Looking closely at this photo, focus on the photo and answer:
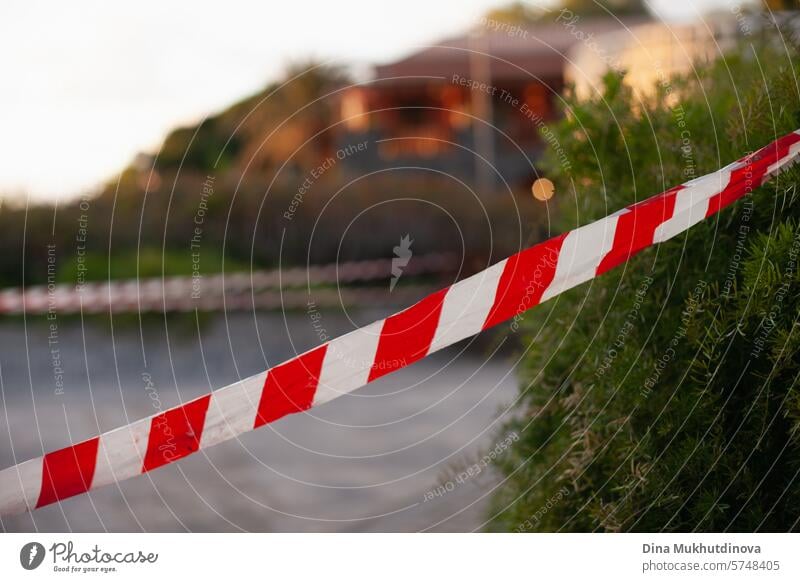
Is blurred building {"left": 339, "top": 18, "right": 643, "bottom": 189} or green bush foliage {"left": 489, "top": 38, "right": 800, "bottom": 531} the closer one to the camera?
green bush foliage {"left": 489, "top": 38, "right": 800, "bottom": 531}

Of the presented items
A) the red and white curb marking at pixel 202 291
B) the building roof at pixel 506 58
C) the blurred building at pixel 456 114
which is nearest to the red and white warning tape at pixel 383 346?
the red and white curb marking at pixel 202 291

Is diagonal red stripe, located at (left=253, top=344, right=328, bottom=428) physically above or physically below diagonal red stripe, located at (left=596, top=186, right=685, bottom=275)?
below

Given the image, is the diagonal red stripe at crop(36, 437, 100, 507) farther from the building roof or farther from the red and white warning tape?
the building roof

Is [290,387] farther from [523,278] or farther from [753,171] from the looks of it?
[753,171]

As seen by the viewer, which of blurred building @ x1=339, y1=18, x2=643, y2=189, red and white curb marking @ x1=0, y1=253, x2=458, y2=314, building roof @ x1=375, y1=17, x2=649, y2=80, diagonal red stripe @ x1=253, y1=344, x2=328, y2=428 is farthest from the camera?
blurred building @ x1=339, y1=18, x2=643, y2=189

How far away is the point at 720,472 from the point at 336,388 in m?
0.71

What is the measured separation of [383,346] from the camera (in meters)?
1.54

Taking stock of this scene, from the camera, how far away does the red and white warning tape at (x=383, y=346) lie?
5.04 feet

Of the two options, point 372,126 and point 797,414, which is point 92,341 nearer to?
point 797,414

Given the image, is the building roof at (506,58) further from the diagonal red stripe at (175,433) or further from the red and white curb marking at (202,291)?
the diagonal red stripe at (175,433)

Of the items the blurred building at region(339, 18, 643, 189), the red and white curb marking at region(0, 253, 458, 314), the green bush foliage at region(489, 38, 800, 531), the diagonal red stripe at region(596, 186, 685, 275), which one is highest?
the blurred building at region(339, 18, 643, 189)

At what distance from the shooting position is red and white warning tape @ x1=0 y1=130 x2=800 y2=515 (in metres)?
1.54

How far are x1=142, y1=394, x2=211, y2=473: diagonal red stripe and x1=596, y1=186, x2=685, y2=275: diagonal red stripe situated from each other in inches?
28.8

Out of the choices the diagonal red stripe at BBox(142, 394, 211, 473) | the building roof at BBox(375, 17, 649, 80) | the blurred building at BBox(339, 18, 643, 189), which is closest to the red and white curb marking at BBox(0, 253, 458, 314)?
the building roof at BBox(375, 17, 649, 80)
